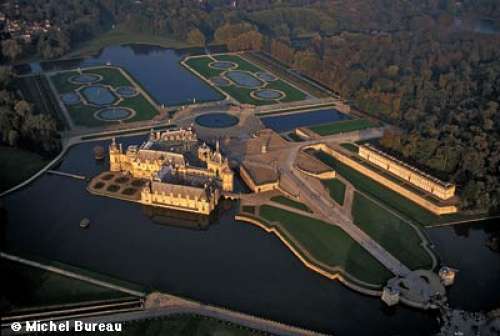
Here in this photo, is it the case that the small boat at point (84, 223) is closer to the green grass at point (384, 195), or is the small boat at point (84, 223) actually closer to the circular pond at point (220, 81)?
the green grass at point (384, 195)

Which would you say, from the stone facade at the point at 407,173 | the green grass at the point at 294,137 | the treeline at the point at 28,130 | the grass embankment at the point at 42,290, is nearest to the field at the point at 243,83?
the green grass at the point at 294,137

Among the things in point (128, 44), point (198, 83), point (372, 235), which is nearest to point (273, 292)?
point (372, 235)

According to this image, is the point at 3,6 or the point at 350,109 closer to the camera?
the point at 350,109

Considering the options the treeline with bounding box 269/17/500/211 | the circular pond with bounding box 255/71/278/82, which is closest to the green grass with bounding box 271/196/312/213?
the treeline with bounding box 269/17/500/211

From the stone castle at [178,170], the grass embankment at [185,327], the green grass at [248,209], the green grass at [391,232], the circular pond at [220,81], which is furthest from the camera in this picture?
the circular pond at [220,81]

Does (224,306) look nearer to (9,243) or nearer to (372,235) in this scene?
(372,235)

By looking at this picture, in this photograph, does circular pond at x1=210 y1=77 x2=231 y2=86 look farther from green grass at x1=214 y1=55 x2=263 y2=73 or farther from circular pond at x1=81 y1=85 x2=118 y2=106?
circular pond at x1=81 y1=85 x2=118 y2=106

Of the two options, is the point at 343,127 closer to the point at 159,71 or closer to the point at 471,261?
the point at 471,261
